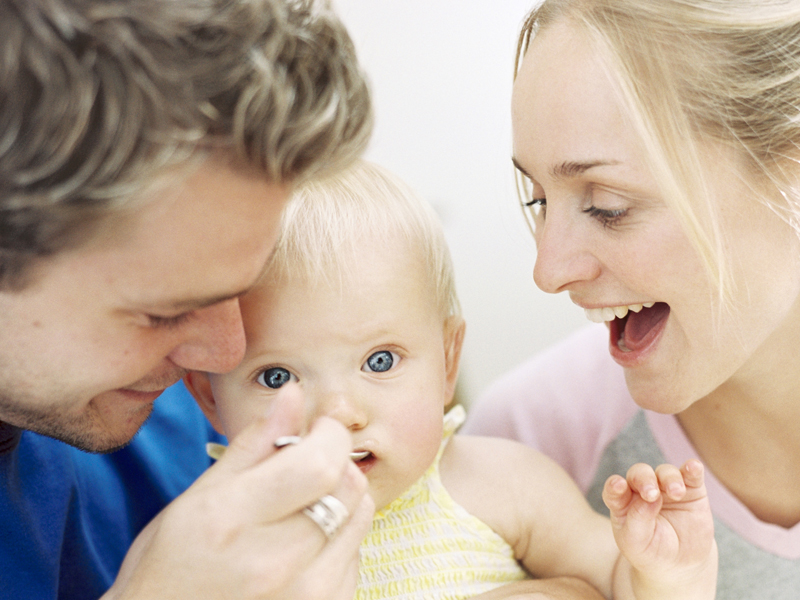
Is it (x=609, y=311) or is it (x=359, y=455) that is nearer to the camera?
(x=359, y=455)

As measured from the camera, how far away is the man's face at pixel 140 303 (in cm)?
83

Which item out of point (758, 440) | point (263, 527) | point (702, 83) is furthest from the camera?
point (758, 440)

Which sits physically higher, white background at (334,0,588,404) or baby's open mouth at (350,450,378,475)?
white background at (334,0,588,404)

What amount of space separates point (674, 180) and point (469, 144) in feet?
5.40

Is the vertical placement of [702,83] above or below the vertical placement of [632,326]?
above

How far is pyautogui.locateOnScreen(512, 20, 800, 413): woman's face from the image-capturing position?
1.05 meters

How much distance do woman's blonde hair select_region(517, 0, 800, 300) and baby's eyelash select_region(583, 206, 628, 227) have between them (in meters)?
0.08

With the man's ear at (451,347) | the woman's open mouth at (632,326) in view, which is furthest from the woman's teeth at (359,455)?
the woman's open mouth at (632,326)

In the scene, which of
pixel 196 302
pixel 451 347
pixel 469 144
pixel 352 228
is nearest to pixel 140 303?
pixel 196 302

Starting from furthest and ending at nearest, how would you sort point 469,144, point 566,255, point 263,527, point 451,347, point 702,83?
point 469,144 < point 451,347 < point 566,255 < point 702,83 < point 263,527

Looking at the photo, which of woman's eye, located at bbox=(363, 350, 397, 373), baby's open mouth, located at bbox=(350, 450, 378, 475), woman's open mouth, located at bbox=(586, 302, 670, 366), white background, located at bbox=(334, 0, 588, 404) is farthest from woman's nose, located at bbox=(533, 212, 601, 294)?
white background, located at bbox=(334, 0, 588, 404)

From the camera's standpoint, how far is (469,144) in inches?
103

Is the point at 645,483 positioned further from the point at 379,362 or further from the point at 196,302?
the point at 196,302

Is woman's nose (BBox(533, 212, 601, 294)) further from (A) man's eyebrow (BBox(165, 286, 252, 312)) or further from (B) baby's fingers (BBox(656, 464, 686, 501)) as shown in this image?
(A) man's eyebrow (BBox(165, 286, 252, 312))
